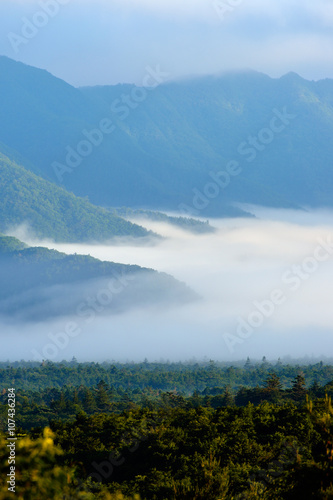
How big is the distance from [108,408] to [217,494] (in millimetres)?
104131

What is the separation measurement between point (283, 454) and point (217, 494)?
674 inches

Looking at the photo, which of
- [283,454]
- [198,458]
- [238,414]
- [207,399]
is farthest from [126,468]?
[207,399]

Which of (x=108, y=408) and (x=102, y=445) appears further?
(x=108, y=408)

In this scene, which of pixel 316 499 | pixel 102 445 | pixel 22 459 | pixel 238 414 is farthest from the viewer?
pixel 238 414

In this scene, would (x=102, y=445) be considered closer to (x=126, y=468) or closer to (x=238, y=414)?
(x=126, y=468)

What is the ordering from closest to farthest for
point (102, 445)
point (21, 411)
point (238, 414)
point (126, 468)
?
point (126, 468) → point (102, 445) → point (238, 414) → point (21, 411)

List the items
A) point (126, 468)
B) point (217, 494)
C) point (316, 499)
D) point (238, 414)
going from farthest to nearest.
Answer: point (238, 414) → point (126, 468) → point (217, 494) → point (316, 499)

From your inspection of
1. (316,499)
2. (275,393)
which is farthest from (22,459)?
(275,393)

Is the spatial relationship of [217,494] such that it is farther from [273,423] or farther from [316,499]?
[273,423]

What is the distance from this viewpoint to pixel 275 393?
4840 inches

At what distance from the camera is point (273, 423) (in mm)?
71312

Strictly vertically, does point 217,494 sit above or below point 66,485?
below

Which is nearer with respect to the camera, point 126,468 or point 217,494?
point 217,494

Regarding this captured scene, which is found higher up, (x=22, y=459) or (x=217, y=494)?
(x=22, y=459)
